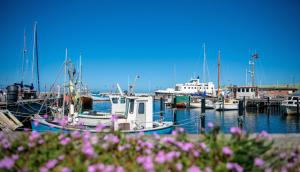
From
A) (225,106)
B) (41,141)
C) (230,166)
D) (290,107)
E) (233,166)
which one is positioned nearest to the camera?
(230,166)

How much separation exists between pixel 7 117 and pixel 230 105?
4433 centimetres

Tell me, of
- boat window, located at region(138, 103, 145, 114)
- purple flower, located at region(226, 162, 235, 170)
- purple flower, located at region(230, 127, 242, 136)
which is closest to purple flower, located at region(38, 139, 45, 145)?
purple flower, located at region(226, 162, 235, 170)

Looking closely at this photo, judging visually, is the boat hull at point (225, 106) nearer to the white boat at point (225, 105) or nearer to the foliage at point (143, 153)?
the white boat at point (225, 105)

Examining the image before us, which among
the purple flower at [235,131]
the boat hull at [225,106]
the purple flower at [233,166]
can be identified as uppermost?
the purple flower at [235,131]

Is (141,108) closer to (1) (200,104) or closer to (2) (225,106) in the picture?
(2) (225,106)

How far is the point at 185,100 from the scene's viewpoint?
5722 cm

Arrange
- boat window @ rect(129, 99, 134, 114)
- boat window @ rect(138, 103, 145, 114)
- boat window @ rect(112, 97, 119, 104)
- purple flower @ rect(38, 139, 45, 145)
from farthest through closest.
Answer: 1. boat window @ rect(112, 97, 119, 104)
2. boat window @ rect(129, 99, 134, 114)
3. boat window @ rect(138, 103, 145, 114)
4. purple flower @ rect(38, 139, 45, 145)

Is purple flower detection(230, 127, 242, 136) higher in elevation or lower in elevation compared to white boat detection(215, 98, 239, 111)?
higher

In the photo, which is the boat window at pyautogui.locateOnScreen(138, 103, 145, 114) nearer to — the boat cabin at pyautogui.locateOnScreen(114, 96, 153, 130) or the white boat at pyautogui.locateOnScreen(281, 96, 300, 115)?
the boat cabin at pyautogui.locateOnScreen(114, 96, 153, 130)

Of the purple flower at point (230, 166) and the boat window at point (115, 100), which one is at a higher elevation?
the boat window at point (115, 100)

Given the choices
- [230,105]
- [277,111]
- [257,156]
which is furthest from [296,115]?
A: [257,156]

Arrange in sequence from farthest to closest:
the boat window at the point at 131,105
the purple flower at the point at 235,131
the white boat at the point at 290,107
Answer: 1. the white boat at the point at 290,107
2. the boat window at the point at 131,105
3. the purple flower at the point at 235,131

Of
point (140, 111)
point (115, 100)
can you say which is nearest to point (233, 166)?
point (140, 111)

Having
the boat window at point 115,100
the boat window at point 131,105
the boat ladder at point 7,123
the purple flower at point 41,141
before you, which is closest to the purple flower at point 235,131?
the purple flower at point 41,141
